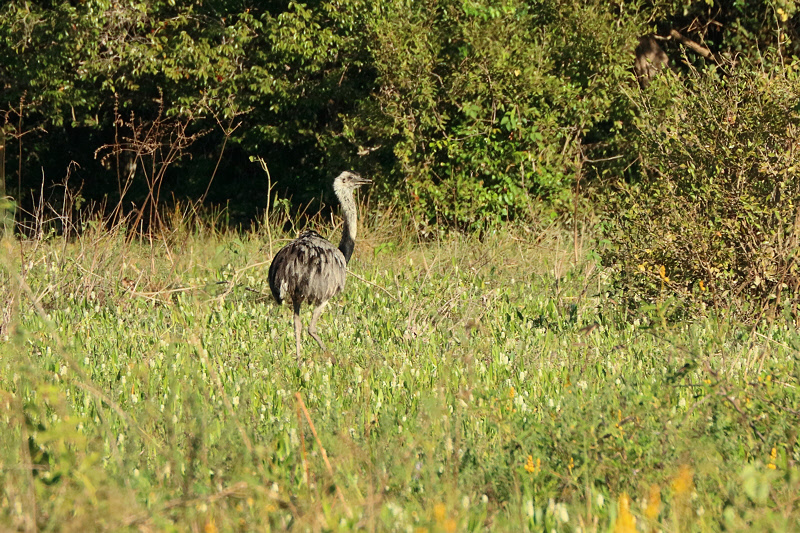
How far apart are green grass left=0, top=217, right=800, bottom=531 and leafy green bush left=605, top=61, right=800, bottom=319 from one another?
1.35ft

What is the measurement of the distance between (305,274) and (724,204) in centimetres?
353

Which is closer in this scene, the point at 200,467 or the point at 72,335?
the point at 200,467

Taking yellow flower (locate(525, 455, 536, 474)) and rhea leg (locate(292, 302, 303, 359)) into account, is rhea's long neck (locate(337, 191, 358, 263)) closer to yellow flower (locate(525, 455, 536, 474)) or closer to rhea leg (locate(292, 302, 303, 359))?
rhea leg (locate(292, 302, 303, 359))

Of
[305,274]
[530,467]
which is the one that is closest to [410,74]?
[305,274]

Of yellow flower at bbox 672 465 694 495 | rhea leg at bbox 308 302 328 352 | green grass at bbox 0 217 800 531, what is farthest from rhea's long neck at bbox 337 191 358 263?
yellow flower at bbox 672 465 694 495

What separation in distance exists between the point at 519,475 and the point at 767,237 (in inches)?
163

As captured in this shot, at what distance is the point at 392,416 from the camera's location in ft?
17.2

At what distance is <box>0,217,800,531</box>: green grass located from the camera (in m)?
3.67

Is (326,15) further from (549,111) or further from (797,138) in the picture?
(797,138)

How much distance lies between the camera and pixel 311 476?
4.23 metres

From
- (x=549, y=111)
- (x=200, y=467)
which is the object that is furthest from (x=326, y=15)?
(x=200, y=467)

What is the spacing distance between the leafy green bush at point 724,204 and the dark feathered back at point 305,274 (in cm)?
246

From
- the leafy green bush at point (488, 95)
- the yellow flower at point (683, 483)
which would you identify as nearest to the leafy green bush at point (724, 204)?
the yellow flower at point (683, 483)

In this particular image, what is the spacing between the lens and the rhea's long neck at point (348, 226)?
9.62 m
